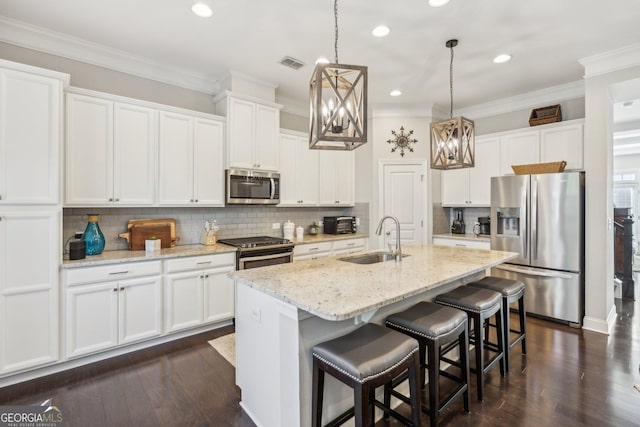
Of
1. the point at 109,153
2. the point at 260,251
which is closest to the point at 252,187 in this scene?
the point at 260,251

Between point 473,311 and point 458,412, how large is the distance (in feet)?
2.22

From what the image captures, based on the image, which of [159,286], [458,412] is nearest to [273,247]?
[159,286]

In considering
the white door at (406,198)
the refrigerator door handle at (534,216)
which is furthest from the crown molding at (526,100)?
the refrigerator door handle at (534,216)

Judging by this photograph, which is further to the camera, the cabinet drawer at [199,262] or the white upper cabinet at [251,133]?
the white upper cabinet at [251,133]

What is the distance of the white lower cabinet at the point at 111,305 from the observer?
8.64 feet

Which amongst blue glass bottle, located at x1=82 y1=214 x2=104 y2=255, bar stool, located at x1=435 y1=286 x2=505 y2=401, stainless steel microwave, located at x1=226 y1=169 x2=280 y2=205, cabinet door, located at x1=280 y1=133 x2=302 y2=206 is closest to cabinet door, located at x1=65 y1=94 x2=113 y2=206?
blue glass bottle, located at x1=82 y1=214 x2=104 y2=255

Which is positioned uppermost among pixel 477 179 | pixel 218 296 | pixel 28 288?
pixel 477 179

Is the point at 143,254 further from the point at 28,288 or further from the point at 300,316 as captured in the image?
the point at 300,316

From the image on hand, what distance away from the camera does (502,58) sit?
3.42 m

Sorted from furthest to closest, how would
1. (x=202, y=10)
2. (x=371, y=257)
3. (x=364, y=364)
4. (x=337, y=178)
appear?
1. (x=337, y=178)
2. (x=371, y=257)
3. (x=202, y=10)
4. (x=364, y=364)

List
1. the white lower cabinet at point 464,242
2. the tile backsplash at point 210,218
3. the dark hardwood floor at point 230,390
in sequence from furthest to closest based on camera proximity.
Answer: the white lower cabinet at point 464,242 < the tile backsplash at point 210,218 < the dark hardwood floor at point 230,390

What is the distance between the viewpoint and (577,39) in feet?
9.93

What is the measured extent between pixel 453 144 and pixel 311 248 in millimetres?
2397

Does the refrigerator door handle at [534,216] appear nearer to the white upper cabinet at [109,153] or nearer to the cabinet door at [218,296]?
the cabinet door at [218,296]
